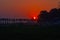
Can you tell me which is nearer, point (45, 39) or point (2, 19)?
point (45, 39)

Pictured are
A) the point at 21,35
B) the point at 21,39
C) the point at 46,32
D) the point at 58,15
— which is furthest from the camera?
the point at 58,15

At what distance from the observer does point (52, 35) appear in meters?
21.9

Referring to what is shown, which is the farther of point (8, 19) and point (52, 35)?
point (8, 19)

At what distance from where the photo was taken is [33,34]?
2216 cm

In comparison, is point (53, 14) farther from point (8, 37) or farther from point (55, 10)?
point (8, 37)

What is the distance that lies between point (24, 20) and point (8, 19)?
272 cm

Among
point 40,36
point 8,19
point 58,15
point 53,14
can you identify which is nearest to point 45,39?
point 40,36

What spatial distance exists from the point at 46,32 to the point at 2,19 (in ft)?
64.7

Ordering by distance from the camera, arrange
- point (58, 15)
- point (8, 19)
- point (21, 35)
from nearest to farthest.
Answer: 1. point (21, 35)
2. point (8, 19)
3. point (58, 15)

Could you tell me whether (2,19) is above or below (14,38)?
above

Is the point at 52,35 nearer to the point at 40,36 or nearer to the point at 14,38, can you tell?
the point at 40,36

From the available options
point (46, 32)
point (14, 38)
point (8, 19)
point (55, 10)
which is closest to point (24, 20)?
point (8, 19)

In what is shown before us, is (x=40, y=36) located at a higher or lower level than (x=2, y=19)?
lower

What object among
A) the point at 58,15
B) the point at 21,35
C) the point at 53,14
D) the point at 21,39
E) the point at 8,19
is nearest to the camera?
the point at 21,39
